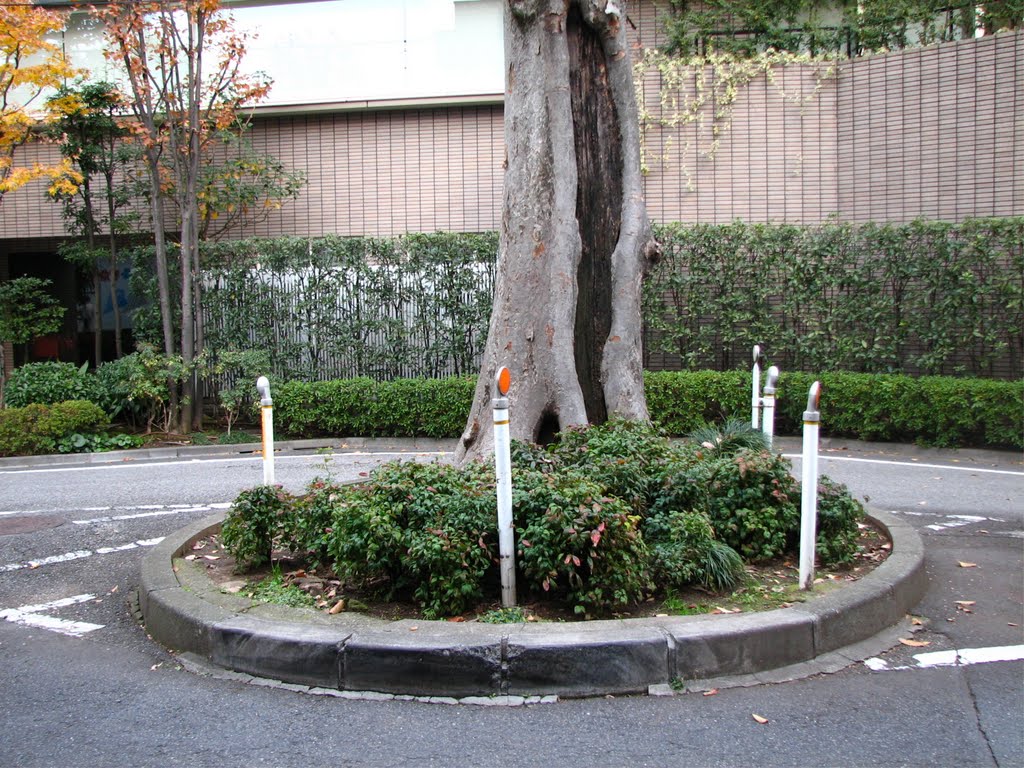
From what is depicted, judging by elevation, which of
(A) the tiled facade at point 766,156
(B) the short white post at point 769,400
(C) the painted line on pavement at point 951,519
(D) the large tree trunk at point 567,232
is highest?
(A) the tiled facade at point 766,156

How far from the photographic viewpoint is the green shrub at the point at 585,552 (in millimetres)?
4645

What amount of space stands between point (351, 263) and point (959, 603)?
37.1 feet

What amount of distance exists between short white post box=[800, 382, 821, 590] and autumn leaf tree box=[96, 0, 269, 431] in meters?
11.6

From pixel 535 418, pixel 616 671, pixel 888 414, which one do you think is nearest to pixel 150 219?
pixel 535 418

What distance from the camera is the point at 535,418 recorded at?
7.14m

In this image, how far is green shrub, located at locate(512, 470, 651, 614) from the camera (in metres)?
4.64

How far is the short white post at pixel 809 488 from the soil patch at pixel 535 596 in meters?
0.14

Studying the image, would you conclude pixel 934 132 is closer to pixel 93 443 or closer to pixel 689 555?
pixel 689 555

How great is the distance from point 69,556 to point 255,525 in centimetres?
237

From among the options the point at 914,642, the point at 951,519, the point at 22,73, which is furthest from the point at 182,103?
the point at 914,642

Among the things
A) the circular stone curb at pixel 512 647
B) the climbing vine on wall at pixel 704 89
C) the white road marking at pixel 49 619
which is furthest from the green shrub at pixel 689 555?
the climbing vine on wall at pixel 704 89

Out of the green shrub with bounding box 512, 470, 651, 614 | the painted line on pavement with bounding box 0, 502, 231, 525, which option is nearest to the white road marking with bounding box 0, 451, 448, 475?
the painted line on pavement with bounding box 0, 502, 231, 525

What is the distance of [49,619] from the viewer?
5449 millimetres

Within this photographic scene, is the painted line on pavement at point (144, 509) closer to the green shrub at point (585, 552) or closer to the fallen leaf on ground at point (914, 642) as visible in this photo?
the green shrub at point (585, 552)
